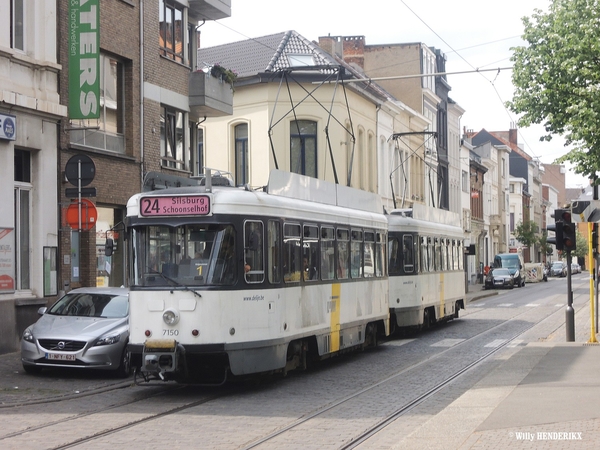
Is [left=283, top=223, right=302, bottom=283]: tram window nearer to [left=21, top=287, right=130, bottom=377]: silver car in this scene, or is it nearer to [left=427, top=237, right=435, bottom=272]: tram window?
[left=21, top=287, right=130, bottom=377]: silver car

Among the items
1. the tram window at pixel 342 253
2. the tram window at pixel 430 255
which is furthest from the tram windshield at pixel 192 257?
the tram window at pixel 430 255

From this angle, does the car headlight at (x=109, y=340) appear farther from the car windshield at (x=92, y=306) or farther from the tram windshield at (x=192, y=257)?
the tram windshield at (x=192, y=257)

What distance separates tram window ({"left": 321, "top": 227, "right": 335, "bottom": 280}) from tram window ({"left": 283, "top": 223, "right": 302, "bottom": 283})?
1.22 metres

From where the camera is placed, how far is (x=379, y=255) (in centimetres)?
1980

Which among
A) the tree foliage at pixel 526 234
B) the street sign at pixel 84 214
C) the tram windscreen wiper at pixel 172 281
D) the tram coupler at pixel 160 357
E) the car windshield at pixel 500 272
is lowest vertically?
the tram coupler at pixel 160 357

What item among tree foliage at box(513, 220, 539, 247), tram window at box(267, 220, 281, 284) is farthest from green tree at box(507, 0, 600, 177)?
tree foliage at box(513, 220, 539, 247)

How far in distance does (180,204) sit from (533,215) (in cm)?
12056

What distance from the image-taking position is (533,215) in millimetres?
129000

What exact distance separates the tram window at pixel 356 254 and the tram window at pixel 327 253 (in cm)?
120

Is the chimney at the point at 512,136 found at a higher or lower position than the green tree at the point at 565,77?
higher

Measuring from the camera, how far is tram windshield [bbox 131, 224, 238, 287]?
42.2 ft

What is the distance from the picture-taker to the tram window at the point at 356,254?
17.8 metres

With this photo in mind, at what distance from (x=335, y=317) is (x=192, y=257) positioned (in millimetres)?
4271

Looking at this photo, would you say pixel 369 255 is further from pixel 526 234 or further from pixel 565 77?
pixel 526 234
